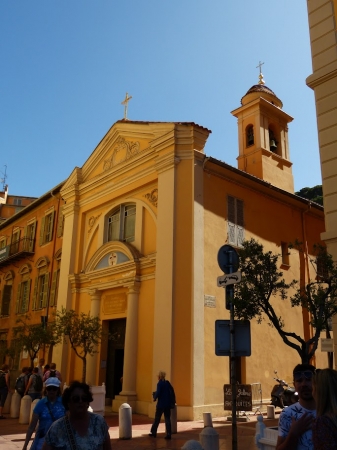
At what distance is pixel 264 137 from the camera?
2297 centimetres

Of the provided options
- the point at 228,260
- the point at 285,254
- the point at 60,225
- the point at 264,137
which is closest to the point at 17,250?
the point at 60,225

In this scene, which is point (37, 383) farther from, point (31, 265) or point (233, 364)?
point (31, 265)

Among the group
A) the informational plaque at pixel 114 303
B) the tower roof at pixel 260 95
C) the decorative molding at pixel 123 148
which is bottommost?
the informational plaque at pixel 114 303

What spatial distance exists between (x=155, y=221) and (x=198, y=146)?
311 cm

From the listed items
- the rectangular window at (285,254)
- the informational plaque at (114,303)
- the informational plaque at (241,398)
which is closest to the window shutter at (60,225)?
the informational plaque at (114,303)

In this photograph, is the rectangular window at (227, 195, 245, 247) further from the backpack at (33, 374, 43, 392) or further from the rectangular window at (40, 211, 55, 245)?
the rectangular window at (40, 211, 55, 245)

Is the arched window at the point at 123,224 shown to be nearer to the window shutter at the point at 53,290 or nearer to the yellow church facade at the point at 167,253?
the yellow church facade at the point at 167,253

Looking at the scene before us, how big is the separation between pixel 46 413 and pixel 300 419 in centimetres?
300

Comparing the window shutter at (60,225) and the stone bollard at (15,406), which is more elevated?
the window shutter at (60,225)

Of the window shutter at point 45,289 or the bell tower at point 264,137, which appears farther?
the window shutter at point 45,289

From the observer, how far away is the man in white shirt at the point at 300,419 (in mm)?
3377

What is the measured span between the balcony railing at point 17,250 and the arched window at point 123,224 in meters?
7.79

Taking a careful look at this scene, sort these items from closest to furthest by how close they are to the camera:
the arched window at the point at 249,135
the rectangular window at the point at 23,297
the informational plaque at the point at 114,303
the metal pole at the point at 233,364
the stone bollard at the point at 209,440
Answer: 1. the metal pole at the point at 233,364
2. the stone bollard at the point at 209,440
3. the informational plaque at the point at 114,303
4. the arched window at the point at 249,135
5. the rectangular window at the point at 23,297

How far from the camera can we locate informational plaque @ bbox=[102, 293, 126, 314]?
17391 mm
